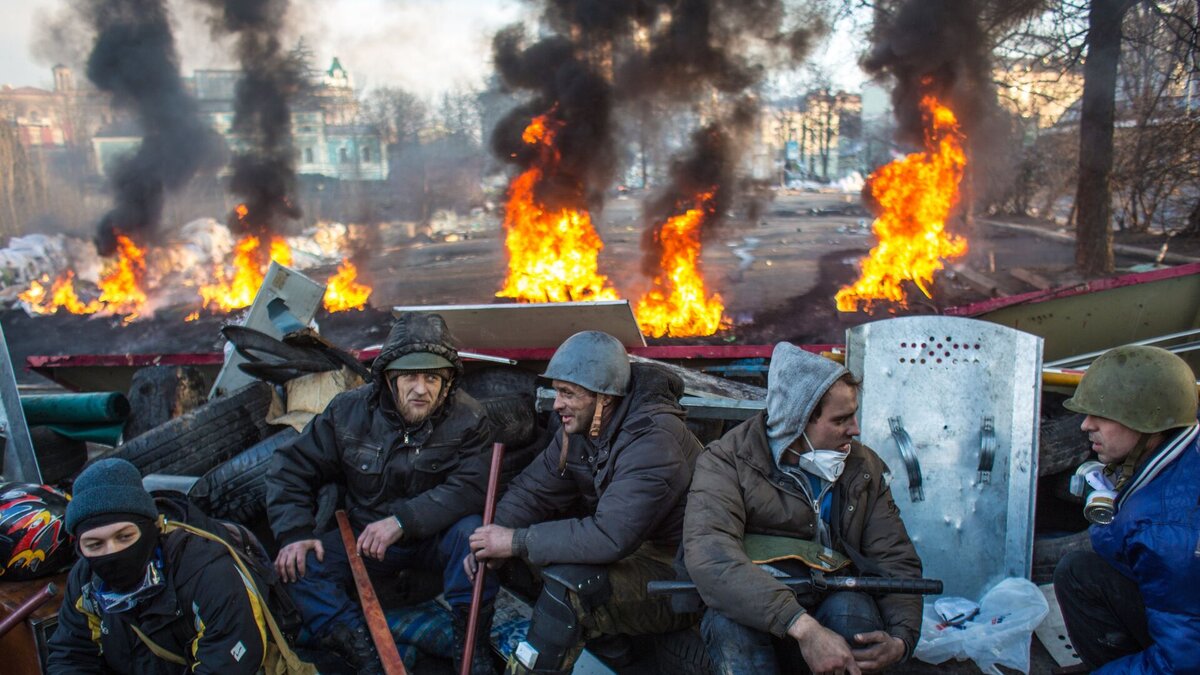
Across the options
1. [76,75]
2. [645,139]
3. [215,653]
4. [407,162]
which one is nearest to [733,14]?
[645,139]

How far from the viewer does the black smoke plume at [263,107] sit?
19.1 m

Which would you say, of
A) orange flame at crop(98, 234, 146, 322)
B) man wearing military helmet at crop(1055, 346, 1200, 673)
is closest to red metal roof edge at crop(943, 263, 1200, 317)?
man wearing military helmet at crop(1055, 346, 1200, 673)

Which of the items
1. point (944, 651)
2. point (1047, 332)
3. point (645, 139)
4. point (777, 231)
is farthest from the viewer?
point (777, 231)

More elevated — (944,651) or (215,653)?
(215,653)

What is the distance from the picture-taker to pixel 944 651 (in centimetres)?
359

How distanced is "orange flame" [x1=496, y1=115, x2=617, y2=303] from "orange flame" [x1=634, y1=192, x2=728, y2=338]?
1.20m

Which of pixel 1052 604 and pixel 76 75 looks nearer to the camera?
pixel 1052 604

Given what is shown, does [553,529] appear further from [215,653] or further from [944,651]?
[944,651]

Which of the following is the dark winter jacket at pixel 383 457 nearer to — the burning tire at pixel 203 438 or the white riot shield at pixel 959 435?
the burning tire at pixel 203 438

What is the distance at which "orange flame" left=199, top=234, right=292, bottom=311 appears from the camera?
1786cm

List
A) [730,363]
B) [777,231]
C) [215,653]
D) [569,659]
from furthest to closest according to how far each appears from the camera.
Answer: [777,231]
[730,363]
[569,659]
[215,653]

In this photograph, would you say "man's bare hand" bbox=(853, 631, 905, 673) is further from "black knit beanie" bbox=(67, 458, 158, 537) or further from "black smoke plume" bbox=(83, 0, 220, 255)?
"black smoke plume" bbox=(83, 0, 220, 255)

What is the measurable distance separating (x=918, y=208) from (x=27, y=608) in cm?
1270

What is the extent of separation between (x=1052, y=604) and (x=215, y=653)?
12.2 ft
